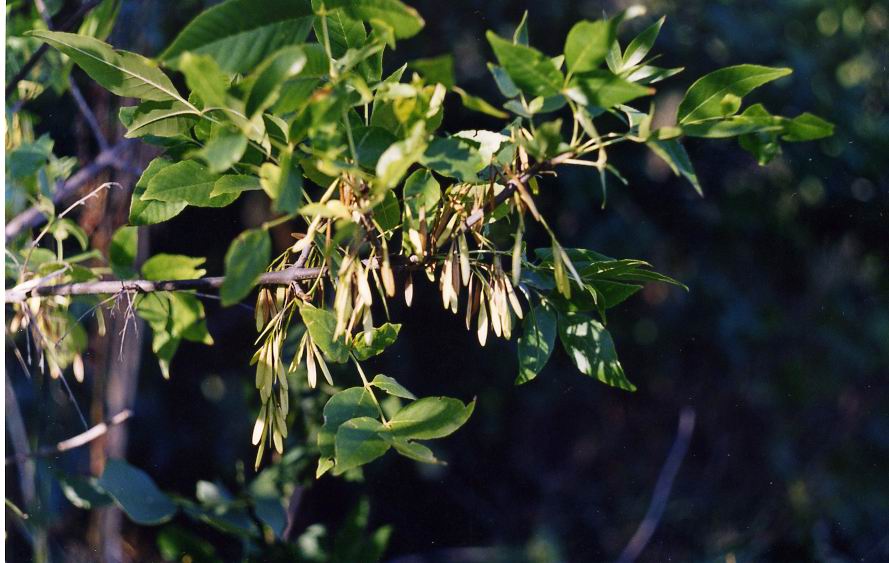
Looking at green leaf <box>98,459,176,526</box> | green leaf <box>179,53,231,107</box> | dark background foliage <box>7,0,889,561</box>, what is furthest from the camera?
dark background foliage <box>7,0,889,561</box>

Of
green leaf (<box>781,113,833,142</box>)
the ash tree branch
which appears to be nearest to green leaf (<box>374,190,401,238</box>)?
the ash tree branch

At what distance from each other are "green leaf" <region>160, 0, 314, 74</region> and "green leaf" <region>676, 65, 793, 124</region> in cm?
13

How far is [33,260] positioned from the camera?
499 mm

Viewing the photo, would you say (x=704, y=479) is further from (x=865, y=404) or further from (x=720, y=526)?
(x=865, y=404)

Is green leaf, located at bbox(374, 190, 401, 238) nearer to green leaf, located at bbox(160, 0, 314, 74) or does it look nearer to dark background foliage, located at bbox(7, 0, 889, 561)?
green leaf, located at bbox(160, 0, 314, 74)

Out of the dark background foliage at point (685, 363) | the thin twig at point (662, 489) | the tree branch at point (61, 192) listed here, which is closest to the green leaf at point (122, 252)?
the tree branch at point (61, 192)

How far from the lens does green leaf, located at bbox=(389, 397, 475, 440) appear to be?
0.29m

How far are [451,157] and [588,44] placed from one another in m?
0.05

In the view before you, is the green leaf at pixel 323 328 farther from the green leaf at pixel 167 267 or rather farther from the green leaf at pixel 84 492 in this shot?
the green leaf at pixel 84 492

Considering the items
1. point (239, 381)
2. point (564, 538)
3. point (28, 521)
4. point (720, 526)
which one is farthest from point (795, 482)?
point (28, 521)

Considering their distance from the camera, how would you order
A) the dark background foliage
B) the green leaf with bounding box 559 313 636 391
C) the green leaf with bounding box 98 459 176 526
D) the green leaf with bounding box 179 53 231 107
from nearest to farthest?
the green leaf with bounding box 179 53 231 107
the green leaf with bounding box 559 313 636 391
the green leaf with bounding box 98 459 176 526
the dark background foliage

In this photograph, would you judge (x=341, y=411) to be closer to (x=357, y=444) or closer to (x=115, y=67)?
(x=357, y=444)

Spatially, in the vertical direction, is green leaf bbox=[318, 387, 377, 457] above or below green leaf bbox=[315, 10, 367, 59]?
below

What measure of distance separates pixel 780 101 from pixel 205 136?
2.90 feet
